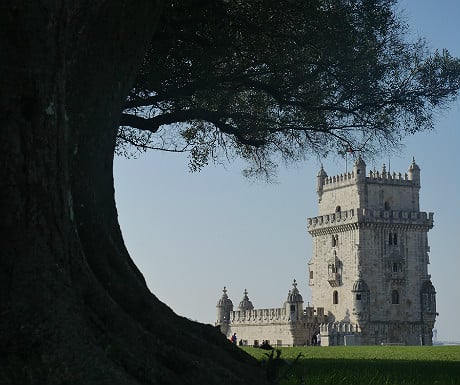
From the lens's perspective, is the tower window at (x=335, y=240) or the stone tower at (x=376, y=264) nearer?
the stone tower at (x=376, y=264)

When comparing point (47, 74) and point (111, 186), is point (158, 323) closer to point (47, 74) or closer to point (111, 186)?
point (111, 186)

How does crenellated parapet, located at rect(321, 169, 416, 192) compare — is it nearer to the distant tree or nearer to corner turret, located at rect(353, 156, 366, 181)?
corner turret, located at rect(353, 156, 366, 181)

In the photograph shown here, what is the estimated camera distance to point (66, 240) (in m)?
5.00

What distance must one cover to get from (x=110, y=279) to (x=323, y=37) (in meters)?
7.05

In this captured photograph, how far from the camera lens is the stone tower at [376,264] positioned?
244ft

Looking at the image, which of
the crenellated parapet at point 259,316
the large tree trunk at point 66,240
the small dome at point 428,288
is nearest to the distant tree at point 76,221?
the large tree trunk at point 66,240

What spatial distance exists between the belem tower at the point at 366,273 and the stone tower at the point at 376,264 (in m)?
0.09

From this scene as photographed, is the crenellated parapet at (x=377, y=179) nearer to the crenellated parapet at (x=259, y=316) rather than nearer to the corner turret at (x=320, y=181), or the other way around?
the corner turret at (x=320, y=181)

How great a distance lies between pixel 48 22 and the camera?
16.0 feet

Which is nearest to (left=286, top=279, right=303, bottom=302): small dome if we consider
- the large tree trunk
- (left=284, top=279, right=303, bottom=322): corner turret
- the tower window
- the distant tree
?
(left=284, top=279, right=303, bottom=322): corner turret

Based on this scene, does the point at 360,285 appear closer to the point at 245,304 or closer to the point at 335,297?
the point at 335,297

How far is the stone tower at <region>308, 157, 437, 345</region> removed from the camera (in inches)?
2933

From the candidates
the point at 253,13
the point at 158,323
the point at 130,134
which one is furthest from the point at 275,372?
the point at 130,134

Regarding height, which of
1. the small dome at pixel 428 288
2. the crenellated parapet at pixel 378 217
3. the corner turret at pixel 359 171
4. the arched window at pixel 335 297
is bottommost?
the arched window at pixel 335 297
